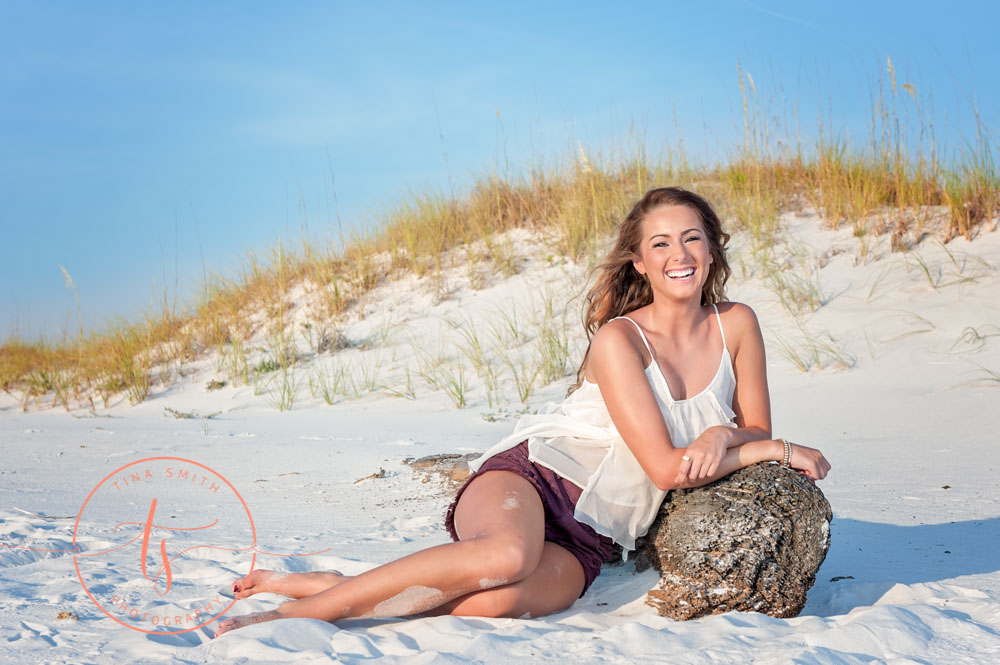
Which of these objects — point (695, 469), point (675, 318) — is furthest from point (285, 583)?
point (675, 318)

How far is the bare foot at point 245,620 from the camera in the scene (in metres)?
2.47

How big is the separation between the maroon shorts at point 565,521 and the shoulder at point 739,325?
31.7 inches

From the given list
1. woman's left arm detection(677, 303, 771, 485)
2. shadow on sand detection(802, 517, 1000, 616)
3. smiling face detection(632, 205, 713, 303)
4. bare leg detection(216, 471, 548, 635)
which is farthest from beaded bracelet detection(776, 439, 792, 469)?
bare leg detection(216, 471, 548, 635)

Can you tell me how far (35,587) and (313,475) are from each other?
2.12 metres

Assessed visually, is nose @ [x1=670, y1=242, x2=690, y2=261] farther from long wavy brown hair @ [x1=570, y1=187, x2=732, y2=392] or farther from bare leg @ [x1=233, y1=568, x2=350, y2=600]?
bare leg @ [x1=233, y1=568, x2=350, y2=600]

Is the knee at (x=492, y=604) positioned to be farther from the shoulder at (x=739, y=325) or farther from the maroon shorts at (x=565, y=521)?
the shoulder at (x=739, y=325)

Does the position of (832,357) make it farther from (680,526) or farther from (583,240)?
(680,526)

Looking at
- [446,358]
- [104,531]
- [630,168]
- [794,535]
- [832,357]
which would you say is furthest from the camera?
[630,168]

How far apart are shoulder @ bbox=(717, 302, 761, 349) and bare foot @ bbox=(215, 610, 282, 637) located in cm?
182

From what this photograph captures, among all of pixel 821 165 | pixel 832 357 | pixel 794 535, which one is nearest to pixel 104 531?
pixel 794 535

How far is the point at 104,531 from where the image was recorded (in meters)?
3.67

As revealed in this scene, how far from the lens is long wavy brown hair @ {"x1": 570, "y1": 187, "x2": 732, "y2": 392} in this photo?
10.3 feet
